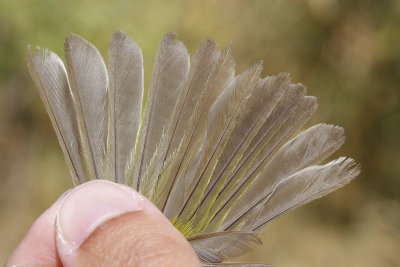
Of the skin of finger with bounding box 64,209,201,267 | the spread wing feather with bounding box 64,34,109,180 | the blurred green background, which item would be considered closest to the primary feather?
the spread wing feather with bounding box 64,34,109,180

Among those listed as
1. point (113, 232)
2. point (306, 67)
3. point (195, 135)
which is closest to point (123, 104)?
point (195, 135)

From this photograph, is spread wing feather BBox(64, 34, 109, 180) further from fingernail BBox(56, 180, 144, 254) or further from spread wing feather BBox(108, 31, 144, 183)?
fingernail BBox(56, 180, 144, 254)

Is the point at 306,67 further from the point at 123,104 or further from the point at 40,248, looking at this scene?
the point at 40,248

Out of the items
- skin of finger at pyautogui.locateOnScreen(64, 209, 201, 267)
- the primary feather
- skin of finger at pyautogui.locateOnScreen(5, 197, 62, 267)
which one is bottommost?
skin of finger at pyautogui.locateOnScreen(5, 197, 62, 267)

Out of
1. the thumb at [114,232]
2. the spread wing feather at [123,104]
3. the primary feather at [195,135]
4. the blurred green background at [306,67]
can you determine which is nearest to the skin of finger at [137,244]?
the thumb at [114,232]

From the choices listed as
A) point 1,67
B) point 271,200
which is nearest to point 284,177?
point 271,200
